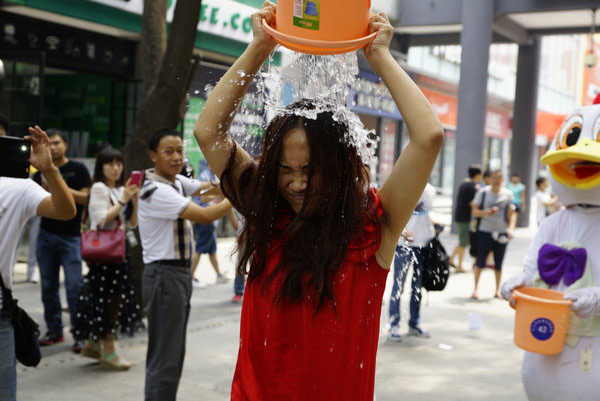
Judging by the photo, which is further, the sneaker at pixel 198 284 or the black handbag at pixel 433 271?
the sneaker at pixel 198 284

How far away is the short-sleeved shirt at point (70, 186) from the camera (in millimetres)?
6520

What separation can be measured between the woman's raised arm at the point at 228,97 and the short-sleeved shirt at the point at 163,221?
7.42 feet

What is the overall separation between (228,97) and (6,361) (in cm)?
188

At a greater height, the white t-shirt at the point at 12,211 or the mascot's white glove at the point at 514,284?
the white t-shirt at the point at 12,211

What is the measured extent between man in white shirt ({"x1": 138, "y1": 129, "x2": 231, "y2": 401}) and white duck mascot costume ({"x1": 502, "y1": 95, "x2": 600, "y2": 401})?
1930 millimetres

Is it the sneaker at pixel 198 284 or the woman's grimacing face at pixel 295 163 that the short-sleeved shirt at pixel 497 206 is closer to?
the sneaker at pixel 198 284

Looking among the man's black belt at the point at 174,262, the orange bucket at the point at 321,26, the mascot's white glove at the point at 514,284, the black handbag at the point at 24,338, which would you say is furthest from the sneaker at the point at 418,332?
the orange bucket at the point at 321,26

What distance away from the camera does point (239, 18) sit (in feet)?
A: 43.7

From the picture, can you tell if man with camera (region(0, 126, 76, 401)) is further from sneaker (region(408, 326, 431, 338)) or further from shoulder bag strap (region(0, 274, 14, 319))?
sneaker (region(408, 326, 431, 338))

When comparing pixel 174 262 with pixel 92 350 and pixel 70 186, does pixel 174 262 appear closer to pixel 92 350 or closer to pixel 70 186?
pixel 92 350

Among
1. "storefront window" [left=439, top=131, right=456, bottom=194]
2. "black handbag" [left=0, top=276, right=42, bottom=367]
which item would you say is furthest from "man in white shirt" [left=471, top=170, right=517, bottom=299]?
"storefront window" [left=439, top=131, right=456, bottom=194]

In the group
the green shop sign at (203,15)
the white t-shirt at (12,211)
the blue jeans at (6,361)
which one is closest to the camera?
the blue jeans at (6,361)

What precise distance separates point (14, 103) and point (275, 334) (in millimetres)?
7846

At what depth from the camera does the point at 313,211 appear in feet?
6.53
